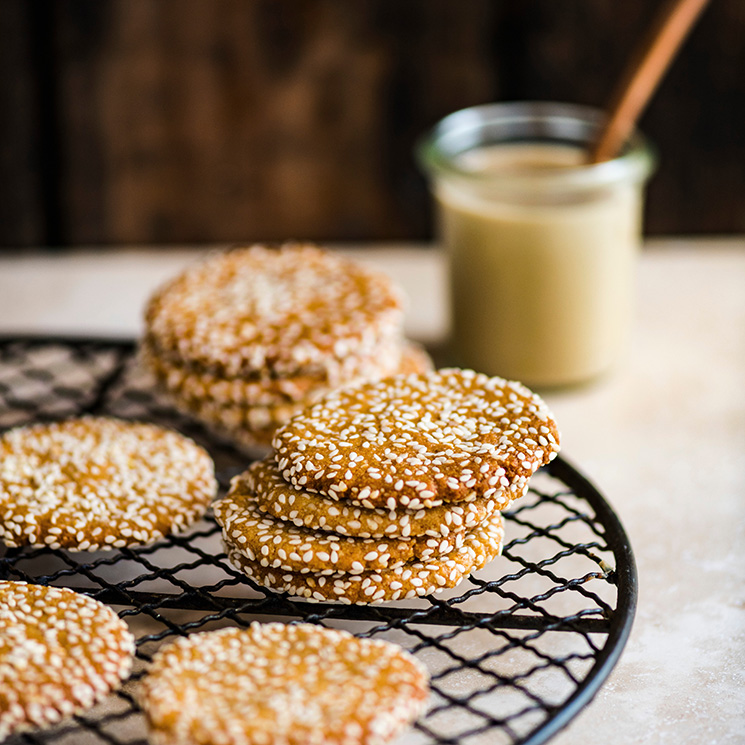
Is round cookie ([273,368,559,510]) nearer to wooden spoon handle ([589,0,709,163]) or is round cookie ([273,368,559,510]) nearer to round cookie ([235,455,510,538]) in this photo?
round cookie ([235,455,510,538])

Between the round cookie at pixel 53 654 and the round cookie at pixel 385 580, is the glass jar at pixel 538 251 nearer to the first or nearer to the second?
the round cookie at pixel 385 580

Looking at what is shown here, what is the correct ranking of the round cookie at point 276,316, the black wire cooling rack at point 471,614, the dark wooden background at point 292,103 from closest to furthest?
the black wire cooling rack at point 471,614 < the round cookie at point 276,316 < the dark wooden background at point 292,103

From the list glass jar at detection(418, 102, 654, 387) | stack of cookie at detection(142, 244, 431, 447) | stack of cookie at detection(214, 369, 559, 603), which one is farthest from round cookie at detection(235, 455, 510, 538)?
glass jar at detection(418, 102, 654, 387)

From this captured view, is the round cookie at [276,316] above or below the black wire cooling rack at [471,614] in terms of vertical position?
above

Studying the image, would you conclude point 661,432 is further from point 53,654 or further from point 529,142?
point 53,654

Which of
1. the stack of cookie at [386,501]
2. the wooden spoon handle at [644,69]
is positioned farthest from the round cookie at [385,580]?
the wooden spoon handle at [644,69]

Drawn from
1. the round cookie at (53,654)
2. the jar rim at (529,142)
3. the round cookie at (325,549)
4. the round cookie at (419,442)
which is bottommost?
the round cookie at (53,654)
